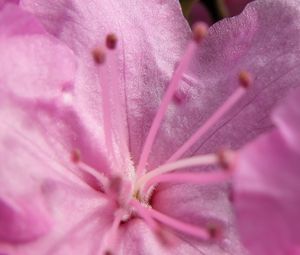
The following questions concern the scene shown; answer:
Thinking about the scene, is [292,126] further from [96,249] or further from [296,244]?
[96,249]

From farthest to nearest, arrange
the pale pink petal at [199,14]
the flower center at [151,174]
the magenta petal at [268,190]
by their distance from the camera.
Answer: the pale pink petal at [199,14] < the flower center at [151,174] < the magenta petal at [268,190]

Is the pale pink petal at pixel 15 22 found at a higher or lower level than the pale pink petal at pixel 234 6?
lower

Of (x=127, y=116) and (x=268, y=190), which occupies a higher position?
(x=127, y=116)

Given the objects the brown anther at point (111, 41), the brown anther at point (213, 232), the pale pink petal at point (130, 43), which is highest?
the pale pink petal at point (130, 43)

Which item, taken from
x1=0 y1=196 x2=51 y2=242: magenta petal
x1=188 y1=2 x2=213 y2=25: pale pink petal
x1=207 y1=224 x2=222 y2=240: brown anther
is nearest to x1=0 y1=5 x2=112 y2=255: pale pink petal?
x1=0 y1=196 x2=51 y2=242: magenta petal

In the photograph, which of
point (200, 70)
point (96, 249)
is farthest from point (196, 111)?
point (96, 249)

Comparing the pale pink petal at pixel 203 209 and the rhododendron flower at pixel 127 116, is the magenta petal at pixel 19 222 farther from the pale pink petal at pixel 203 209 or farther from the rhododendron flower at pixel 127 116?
the pale pink petal at pixel 203 209

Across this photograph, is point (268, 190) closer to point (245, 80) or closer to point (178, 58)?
point (245, 80)

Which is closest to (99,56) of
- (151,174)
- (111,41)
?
(111,41)

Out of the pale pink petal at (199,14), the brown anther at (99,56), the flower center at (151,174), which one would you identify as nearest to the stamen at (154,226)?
the flower center at (151,174)
